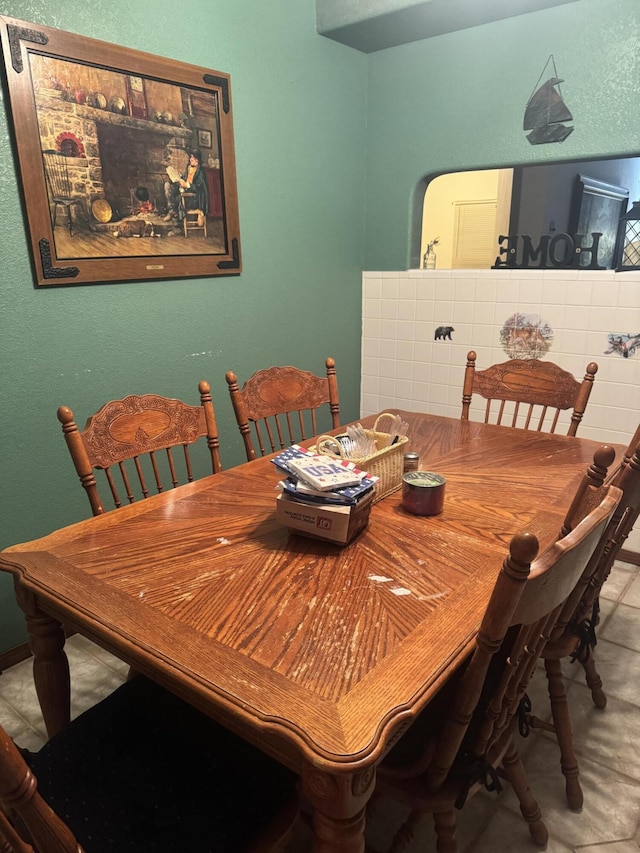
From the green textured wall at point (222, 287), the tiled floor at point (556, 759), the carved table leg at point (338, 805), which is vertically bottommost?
the tiled floor at point (556, 759)

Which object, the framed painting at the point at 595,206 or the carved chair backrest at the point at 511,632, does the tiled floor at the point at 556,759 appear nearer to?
the carved chair backrest at the point at 511,632

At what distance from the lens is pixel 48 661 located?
4.17ft

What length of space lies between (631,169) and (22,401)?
348cm

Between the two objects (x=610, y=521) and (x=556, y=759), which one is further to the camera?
(x=556, y=759)

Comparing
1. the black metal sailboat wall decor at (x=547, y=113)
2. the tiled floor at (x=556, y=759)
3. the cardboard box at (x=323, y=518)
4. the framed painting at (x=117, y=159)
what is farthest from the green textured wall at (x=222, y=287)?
the cardboard box at (x=323, y=518)

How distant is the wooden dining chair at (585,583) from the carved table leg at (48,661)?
106 centimetres

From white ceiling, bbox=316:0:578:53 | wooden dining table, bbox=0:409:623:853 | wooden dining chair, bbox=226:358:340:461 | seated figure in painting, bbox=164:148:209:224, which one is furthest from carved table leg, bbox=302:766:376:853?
white ceiling, bbox=316:0:578:53

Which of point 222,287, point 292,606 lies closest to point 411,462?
point 292,606

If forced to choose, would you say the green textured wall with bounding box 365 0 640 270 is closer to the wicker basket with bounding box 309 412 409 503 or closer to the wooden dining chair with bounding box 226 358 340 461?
the wooden dining chair with bounding box 226 358 340 461

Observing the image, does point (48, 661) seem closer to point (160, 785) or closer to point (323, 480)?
point (160, 785)

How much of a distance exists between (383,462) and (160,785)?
0.86 metres

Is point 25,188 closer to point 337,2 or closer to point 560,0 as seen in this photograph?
point 337,2

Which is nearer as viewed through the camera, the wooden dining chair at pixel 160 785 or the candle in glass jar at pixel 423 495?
the wooden dining chair at pixel 160 785

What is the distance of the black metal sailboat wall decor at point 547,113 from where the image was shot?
250 centimetres
